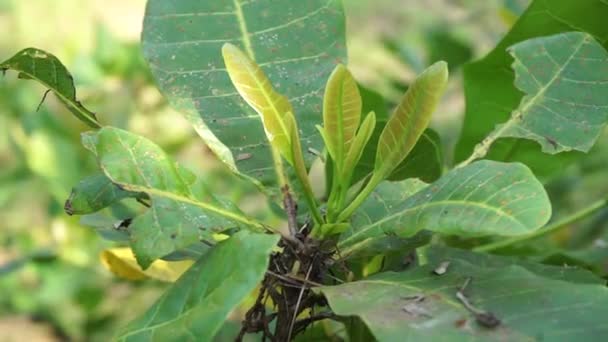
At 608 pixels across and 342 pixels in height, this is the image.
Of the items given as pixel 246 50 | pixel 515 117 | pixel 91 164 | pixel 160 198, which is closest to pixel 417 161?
pixel 515 117

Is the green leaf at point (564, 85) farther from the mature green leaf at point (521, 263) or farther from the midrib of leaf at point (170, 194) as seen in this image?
the midrib of leaf at point (170, 194)

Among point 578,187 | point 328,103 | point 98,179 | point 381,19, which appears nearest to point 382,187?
point 328,103

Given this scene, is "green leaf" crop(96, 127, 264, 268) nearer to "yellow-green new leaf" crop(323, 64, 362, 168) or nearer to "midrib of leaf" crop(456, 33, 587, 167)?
"yellow-green new leaf" crop(323, 64, 362, 168)

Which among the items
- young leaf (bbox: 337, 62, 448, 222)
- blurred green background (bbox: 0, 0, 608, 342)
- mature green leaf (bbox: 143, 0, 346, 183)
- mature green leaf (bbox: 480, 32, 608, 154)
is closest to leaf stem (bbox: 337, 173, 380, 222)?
young leaf (bbox: 337, 62, 448, 222)

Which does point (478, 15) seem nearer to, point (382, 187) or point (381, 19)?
point (382, 187)

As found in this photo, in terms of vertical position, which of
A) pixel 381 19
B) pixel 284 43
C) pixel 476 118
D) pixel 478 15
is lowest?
pixel 381 19

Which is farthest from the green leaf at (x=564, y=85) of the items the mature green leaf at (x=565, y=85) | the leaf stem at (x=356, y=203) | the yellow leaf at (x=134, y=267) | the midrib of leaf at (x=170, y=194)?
the yellow leaf at (x=134, y=267)
